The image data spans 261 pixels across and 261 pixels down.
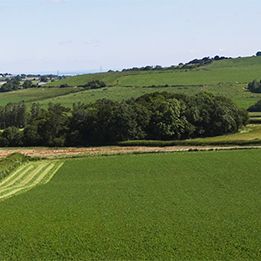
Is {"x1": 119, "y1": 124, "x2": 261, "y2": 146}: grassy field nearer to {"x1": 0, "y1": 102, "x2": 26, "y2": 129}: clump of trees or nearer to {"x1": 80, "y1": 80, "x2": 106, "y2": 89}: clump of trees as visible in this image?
{"x1": 0, "y1": 102, "x2": 26, "y2": 129}: clump of trees

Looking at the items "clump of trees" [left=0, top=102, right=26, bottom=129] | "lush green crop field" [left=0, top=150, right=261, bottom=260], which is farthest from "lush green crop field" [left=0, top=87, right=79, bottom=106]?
"lush green crop field" [left=0, top=150, right=261, bottom=260]

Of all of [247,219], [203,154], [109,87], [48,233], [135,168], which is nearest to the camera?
[48,233]

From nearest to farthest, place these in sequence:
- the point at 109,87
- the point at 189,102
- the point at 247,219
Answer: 1. the point at 247,219
2. the point at 189,102
3. the point at 109,87

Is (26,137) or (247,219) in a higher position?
(247,219)

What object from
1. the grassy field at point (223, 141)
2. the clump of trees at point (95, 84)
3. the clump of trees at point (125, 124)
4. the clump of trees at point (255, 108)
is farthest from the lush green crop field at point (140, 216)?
the clump of trees at point (95, 84)

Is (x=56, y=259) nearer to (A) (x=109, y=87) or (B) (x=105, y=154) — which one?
(B) (x=105, y=154)

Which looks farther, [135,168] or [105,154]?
[105,154]

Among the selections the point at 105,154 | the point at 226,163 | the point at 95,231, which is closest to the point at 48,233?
the point at 95,231

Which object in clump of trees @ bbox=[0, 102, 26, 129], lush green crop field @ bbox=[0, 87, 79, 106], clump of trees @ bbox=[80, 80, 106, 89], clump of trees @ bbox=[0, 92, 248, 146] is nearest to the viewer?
clump of trees @ bbox=[0, 92, 248, 146]
